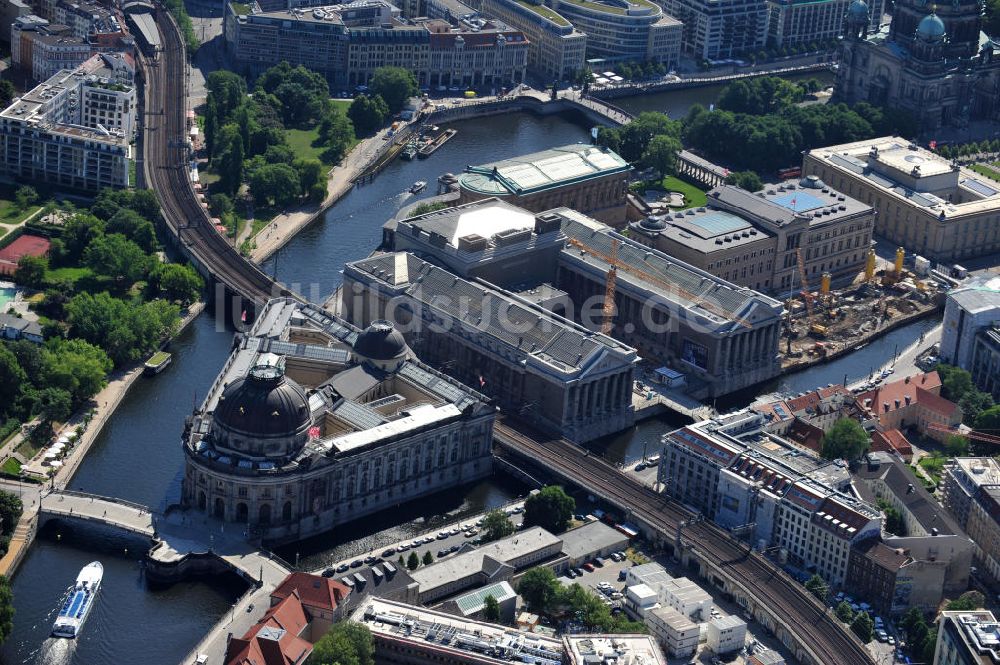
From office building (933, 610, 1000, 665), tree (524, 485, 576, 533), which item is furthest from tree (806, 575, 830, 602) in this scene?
tree (524, 485, 576, 533)

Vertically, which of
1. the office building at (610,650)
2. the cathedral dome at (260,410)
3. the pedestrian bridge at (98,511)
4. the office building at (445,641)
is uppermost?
the cathedral dome at (260,410)

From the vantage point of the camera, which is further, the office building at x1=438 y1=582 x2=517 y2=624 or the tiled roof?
the office building at x1=438 y1=582 x2=517 y2=624

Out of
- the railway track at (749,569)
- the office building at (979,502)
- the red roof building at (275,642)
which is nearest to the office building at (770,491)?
the railway track at (749,569)

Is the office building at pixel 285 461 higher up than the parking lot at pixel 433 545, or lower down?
higher up

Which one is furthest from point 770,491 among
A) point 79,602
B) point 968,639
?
point 79,602

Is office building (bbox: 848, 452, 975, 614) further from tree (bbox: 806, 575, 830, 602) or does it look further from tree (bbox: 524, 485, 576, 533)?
tree (bbox: 524, 485, 576, 533)

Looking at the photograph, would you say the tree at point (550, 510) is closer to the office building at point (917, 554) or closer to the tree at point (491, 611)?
the tree at point (491, 611)

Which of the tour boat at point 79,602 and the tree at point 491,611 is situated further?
the tree at point 491,611
